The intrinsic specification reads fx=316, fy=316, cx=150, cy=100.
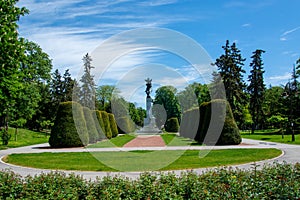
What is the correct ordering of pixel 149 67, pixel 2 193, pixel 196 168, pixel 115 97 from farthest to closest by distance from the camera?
1. pixel 115 97
2. pixel 149 67
3. pixel 196 168
4. pixel 2 193

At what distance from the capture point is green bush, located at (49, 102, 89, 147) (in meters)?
23.0

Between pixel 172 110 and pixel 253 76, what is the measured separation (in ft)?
67.1

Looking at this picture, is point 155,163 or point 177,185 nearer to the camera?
point 177,185

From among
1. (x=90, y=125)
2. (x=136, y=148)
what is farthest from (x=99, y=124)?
(x=136, y=148)

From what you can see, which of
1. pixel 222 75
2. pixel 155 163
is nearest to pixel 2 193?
pixel 155 163

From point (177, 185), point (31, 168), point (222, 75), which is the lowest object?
point (31, 168)

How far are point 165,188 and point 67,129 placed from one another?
18628 millimetres

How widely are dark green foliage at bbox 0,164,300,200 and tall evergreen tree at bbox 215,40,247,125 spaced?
42939mm

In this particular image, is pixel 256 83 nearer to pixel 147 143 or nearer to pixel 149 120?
pixel 149 120

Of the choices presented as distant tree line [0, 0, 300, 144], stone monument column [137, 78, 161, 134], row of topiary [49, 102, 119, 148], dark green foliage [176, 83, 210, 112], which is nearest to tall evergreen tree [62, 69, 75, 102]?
distant tree line [0, 0, 300, 144]

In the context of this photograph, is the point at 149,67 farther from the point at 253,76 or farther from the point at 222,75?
the point at 253,76

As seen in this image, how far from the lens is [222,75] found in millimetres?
49875

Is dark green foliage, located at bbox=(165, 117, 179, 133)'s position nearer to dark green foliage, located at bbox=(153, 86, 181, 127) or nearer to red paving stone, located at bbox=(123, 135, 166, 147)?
dark green foliage, located at bbox=(153, 86, 181, 127)

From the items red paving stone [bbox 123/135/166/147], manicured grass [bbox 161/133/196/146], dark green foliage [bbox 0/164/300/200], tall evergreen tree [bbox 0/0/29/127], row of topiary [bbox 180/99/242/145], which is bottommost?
red paving stone [bbox 123/135/166/147]
